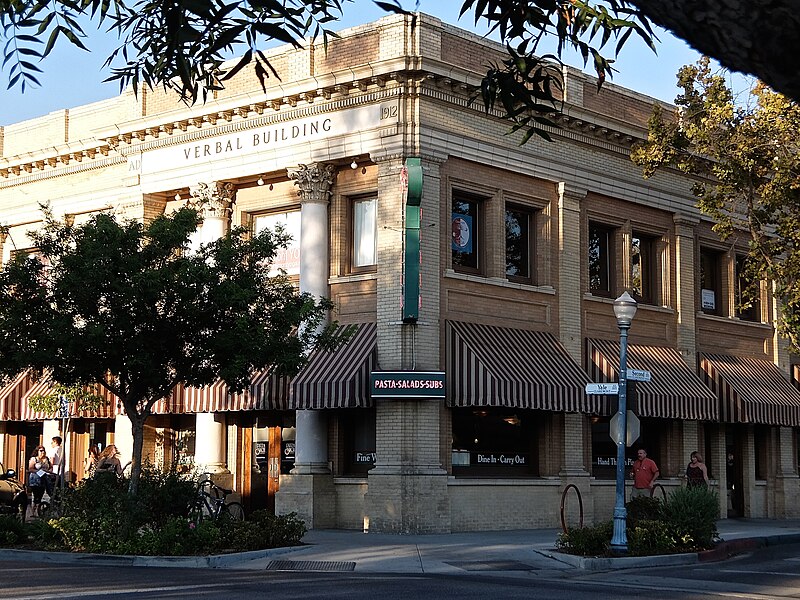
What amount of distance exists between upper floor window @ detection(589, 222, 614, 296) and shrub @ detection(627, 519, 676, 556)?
10.2 m

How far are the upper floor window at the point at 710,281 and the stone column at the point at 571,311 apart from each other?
19.6 ft

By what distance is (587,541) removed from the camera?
19266 millimetres

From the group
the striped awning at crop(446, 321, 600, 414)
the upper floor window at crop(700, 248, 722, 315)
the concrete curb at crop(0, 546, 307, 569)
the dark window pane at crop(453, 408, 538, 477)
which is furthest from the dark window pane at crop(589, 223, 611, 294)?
the concrete curb at crop(0, 546, 307, 569)

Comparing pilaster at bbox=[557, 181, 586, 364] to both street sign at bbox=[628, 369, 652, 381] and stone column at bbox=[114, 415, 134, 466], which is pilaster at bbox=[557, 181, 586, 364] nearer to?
street sign at bbox=[628, 369, 652, 381]

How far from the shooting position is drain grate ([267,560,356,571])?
17811 millimetres

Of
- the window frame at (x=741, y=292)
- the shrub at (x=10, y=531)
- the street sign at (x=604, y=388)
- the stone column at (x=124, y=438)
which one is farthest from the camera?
the window frame at (x=741, y=292)

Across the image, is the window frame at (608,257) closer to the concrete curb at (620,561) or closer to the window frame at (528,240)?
the window frame at (528,240)

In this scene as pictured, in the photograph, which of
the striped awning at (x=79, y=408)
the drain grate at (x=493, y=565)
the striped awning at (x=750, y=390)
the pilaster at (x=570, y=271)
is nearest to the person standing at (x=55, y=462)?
the striped awning at (x=79, y=408)

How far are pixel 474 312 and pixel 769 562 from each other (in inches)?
331

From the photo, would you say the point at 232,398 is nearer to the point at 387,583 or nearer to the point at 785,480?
the point at 387,583

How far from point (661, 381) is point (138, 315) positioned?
14.4 metres

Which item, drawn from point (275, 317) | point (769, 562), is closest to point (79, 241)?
point (275, 317)

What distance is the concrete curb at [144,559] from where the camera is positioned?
17906mm

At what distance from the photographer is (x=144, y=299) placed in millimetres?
19531
